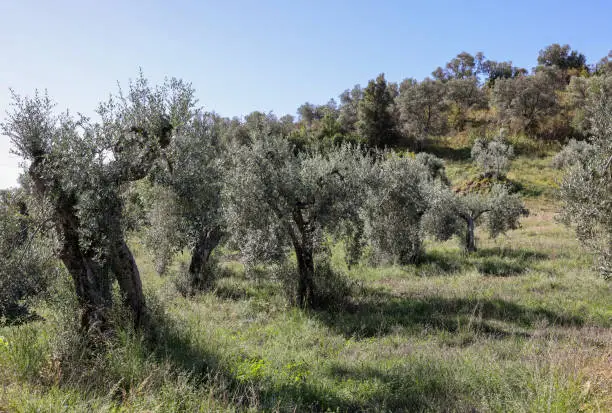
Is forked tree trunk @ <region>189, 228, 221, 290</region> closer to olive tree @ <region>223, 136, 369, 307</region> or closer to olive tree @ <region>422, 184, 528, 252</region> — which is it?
olive tree @ <region>223, 136, 369, 307</region>

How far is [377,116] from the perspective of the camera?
60.0m

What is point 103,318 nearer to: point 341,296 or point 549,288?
point 341,296

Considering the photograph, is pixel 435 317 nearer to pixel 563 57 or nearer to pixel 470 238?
pixel 470 238

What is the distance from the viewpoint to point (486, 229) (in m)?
27.0

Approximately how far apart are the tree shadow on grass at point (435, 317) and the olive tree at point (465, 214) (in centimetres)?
996

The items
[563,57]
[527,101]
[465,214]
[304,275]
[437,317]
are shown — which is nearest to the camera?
[437,317]

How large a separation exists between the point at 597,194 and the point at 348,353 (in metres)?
8.15

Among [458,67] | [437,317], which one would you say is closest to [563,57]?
[458,67]

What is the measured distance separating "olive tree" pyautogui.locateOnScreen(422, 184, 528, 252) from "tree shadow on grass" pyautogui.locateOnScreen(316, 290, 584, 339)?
9959 millimetres

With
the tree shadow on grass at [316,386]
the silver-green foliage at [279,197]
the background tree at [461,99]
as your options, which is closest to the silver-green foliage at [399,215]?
the silver-green foliage at [279,197]

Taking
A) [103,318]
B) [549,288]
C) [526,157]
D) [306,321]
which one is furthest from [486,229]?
[526,157]

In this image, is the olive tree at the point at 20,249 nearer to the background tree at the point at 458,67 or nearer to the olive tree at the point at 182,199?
the olive tree at the point at 182,199

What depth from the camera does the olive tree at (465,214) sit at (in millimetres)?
24297

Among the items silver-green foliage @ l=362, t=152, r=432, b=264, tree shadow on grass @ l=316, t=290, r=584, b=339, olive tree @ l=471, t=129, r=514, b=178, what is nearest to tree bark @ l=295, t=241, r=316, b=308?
tree shadow on grass @ l=316, t=290, r=584, b=339
